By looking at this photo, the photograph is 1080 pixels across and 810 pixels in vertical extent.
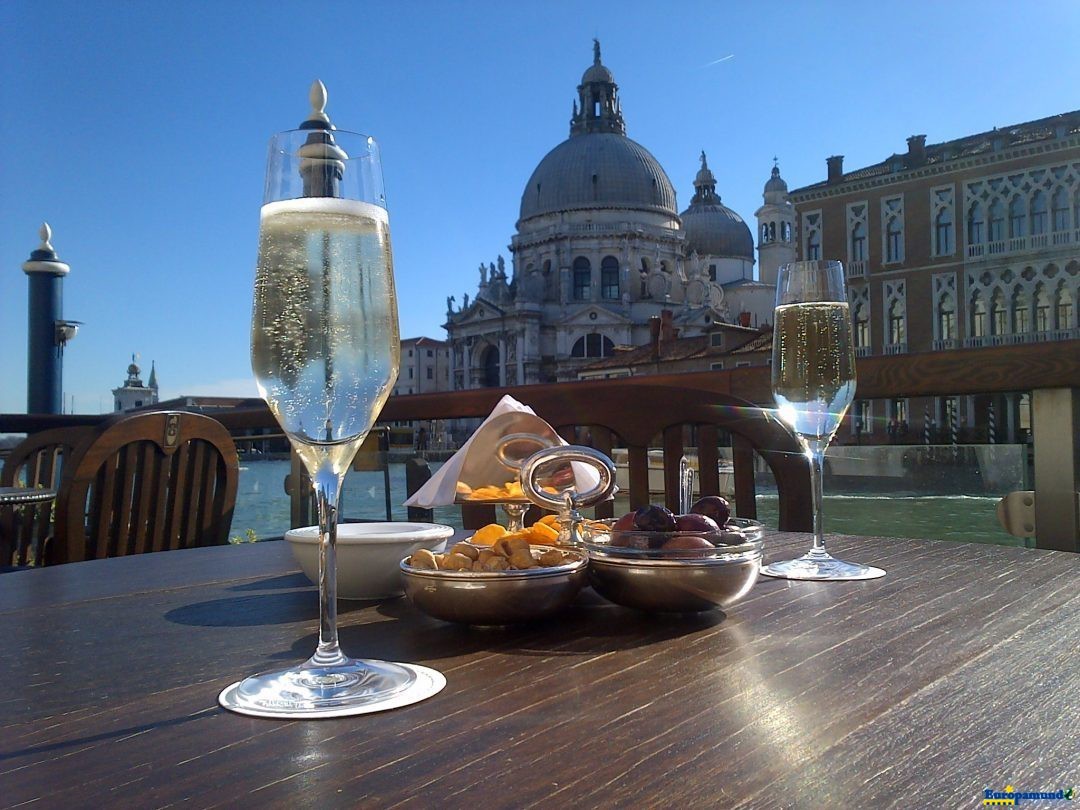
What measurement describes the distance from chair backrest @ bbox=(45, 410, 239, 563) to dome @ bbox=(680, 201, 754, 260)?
1825 inches

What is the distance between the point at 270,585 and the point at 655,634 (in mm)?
419

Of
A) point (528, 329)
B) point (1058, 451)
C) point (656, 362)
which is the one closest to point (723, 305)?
point (528, 329)

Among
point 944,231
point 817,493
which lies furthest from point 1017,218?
point 817,493

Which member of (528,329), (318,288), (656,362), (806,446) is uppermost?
(528,329)

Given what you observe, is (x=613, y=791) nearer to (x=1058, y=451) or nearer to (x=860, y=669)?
(x=860, y=669)

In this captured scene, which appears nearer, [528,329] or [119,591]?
[119,591]

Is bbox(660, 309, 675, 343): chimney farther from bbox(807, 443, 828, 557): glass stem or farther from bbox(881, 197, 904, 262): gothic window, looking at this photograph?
bbox(807, 443, 828, 557): glass stem

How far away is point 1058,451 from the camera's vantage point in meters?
1.53

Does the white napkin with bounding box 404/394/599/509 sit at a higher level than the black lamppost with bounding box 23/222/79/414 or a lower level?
lower

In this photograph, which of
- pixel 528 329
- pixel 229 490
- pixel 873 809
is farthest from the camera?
pixel 528 329

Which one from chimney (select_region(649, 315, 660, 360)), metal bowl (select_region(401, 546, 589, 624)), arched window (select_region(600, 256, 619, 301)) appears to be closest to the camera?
metal bowl (select_region(401, 546, 589, 624))

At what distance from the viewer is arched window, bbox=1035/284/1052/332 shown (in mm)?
16922

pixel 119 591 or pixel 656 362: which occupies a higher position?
pixel 656 362

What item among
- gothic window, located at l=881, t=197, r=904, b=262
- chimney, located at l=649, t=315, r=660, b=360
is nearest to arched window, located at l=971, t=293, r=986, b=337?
gothic window, located at l=881, t=197, r=904, b=262
